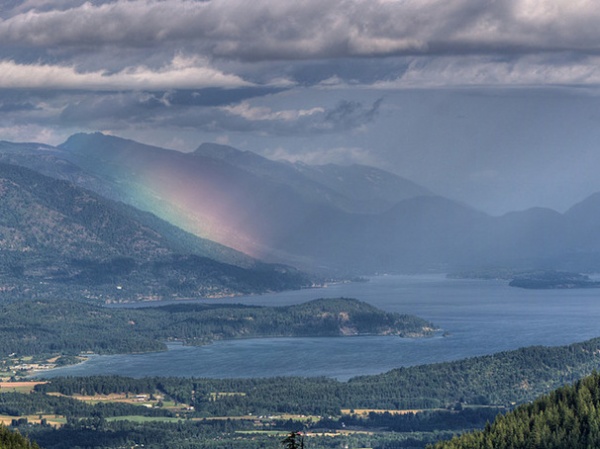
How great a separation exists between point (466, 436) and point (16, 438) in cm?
4521

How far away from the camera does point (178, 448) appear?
200 meters

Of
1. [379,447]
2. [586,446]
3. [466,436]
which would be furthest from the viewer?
[379,447]

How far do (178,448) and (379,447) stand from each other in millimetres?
25286

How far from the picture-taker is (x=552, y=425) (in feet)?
499

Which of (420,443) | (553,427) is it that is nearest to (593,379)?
(553,427)

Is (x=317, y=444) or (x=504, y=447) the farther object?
(x=317, y=444)

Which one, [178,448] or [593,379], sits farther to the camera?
[178,448]

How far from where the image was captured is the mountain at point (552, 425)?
A: 147 m

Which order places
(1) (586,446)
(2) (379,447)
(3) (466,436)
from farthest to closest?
(2) (379,447) < (3) (466,436) < (1) (586,446)

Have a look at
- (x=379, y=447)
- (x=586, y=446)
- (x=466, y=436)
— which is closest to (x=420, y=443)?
(x=379, y=447)

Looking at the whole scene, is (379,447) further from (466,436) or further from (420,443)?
(466,436)

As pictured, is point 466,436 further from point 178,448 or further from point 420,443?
point 178,448

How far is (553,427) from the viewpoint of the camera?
151375mm

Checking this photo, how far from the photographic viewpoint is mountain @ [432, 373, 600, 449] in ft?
483
